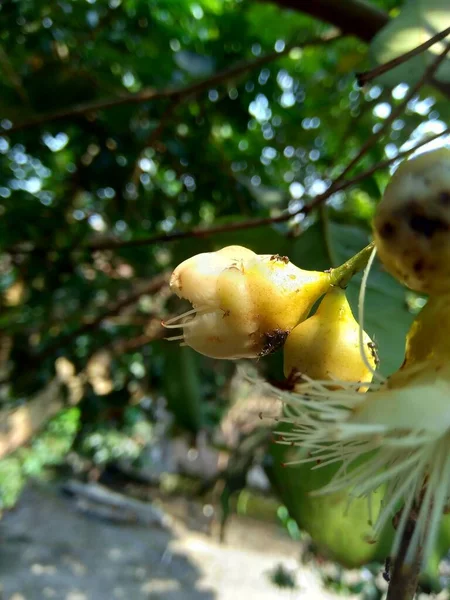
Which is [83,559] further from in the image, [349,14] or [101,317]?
[349,14]

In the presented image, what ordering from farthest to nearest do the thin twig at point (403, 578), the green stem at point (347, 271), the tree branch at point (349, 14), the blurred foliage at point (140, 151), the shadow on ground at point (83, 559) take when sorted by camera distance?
the shadow on ground at point (83, 559) → the blurred foliage at point (140, 151) → the tree branch at point (349, 14) → the green stem at point (347, 271) → the thin twig at point (403, 578)

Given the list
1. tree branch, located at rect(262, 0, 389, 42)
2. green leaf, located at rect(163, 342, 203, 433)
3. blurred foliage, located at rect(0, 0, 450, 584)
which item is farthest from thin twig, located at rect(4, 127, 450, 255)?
tree branch, located at rect(262, 0, 389, 42)

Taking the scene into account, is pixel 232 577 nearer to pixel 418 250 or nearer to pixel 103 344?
pixel 103 344

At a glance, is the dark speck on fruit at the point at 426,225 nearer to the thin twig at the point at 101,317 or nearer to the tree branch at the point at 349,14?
the tree branch at the point at 349,14

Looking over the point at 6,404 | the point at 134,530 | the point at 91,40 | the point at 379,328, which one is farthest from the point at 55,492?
the point at 379,328

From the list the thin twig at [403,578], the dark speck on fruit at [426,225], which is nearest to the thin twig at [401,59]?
the dark speck on fruit at [426,225]

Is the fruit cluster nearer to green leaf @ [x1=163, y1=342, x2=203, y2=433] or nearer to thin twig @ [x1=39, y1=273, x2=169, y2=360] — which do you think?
green leaf @ [x1=163, y1=342, x2=203, y2=433]
